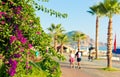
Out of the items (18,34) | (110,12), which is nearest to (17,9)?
(18,34)

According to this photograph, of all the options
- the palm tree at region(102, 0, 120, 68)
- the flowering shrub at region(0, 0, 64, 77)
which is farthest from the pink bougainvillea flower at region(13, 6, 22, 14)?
the palm tree at region(102, 0, 120, 68)

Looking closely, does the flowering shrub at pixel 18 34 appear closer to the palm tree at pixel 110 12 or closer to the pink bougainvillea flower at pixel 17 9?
the pink bougainvillea flower at pixel 17 9

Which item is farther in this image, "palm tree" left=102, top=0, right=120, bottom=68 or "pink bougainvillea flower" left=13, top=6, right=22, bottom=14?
"palm tree" left=102, top=0, right=120, bottom=68

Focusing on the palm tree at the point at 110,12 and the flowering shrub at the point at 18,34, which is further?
the palm tree at the point at 110,12

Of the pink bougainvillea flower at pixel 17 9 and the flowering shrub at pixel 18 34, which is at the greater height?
the pink bougainvillea flower at pixel 17 9

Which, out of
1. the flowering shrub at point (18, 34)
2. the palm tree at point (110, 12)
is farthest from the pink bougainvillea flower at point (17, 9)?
the palm tree at point (110, 12)

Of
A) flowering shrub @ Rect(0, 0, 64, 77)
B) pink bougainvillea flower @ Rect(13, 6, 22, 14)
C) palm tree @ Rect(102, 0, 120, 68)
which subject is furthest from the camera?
palm tree @ Rect(102, 0, 120, 68)

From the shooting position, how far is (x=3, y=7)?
26.8 feet

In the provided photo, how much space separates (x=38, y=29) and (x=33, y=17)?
0.97 ft

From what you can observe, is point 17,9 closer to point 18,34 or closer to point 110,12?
point 18,34

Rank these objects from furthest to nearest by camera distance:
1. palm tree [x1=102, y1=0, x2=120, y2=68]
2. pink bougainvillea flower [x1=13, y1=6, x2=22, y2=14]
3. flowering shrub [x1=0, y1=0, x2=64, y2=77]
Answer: palm tree [x1=102, y1=0, x2=120, y2=68]
pink bougainvillea flower [x1=13, y1=6, x2=22, y2=14]
flowering shrub [x1=0, y1=0, x2=64, y2=77]

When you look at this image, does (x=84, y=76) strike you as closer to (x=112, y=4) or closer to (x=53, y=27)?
(x=112, y=4)

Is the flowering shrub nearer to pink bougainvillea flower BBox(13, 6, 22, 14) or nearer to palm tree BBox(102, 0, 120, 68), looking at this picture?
pink bougainvillea flower BBox(13, 6, 22, 14)

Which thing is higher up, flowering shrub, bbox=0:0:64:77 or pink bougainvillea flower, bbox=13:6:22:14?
pink bougainvillea flower, bbox=13:6:22:14
